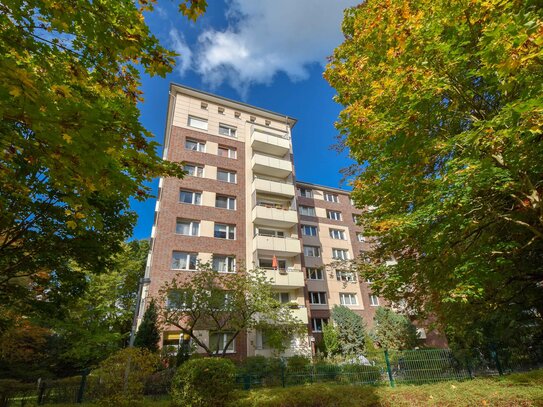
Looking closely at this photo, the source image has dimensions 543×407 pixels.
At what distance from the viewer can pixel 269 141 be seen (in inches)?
1166

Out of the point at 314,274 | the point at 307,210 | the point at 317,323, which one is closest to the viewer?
the point at 317,323

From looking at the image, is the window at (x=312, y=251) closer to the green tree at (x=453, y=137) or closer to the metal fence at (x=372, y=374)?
the metal fence at (x=372, y=374)

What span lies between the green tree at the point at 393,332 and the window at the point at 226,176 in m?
18.2

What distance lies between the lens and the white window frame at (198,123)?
27.8 m

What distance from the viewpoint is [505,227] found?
29.7ft

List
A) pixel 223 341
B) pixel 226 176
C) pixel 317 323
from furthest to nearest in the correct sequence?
pixel 226 176 → pixel 317 323 → pixel 223 341

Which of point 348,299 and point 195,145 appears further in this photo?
point 348,299

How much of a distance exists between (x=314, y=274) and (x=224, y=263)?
10.1 meters

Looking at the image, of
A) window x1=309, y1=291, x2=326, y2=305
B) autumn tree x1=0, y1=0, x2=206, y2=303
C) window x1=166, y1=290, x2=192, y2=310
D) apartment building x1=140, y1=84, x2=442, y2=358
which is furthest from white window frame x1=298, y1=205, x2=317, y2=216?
autumn tree x1=0, y1=0, x2=206, y2=303

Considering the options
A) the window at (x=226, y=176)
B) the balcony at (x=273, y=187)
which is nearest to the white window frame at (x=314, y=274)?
the balcony at (x=273, y=187)

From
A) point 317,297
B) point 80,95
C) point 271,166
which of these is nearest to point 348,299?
point 317,297

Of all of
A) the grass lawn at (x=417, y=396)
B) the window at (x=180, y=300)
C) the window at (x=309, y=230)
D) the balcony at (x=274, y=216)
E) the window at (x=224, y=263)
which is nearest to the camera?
the grass lawn at (x=417, y=396)

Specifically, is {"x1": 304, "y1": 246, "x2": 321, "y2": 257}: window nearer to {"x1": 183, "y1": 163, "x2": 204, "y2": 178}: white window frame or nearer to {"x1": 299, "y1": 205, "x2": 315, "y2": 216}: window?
{"x1": 299, "y1": 205, "x2": 315, "y2": 216}: window

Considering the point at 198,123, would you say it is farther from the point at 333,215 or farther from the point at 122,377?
the point at 122,377
